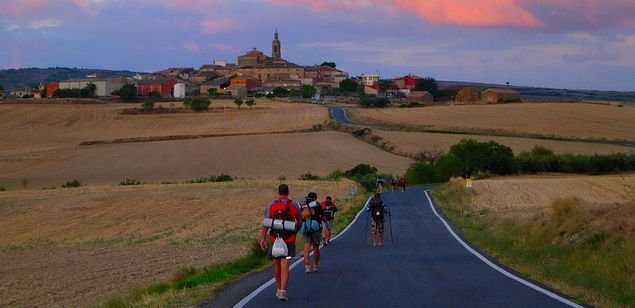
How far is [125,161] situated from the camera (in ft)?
237

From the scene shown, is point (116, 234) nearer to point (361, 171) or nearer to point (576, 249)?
point (576, 249)

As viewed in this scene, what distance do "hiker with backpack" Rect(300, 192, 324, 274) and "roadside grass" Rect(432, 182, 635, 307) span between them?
3652 mm

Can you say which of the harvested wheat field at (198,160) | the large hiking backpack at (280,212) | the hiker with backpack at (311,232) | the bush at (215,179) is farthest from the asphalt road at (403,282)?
the harvested wheat field at (198,160)

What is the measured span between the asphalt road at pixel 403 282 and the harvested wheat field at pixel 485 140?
53.7 m

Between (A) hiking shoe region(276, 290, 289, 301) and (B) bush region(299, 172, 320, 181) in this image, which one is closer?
(A) hiking shoe region(276, 290, 289, 301)

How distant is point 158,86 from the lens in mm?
168500

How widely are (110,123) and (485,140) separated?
48.5m

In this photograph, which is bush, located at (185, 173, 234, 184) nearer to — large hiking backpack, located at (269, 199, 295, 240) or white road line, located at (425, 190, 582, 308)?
white road line, located at (425, 190, 582, 308)

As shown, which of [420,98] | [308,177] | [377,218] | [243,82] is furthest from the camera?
[243,82]

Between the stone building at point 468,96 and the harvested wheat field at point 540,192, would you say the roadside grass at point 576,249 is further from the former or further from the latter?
the stone building at point 468,96

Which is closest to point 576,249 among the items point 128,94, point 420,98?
point 128,94

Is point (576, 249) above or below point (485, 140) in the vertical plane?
above

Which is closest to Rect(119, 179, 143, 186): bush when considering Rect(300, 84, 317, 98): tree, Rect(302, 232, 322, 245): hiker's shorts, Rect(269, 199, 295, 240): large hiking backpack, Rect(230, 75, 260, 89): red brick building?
Rect(302, 232, 322, 245): hiker's shorts

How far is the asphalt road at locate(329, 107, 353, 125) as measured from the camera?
341 feet
